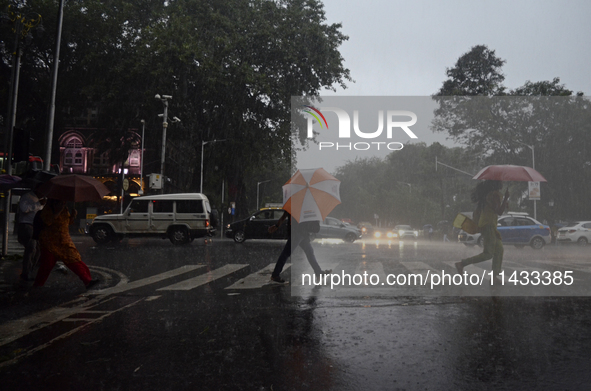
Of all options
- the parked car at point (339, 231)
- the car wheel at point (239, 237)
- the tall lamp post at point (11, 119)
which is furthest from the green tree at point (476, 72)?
the tall lamp post at point (11, 119)

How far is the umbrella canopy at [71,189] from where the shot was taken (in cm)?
829

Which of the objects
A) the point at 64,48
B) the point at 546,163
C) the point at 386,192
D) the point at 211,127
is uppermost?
the point at 64,48

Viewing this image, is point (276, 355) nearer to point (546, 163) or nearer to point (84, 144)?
point (546, 163)

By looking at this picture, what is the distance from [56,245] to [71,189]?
3.05 feet

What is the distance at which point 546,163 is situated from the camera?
92.8 ft

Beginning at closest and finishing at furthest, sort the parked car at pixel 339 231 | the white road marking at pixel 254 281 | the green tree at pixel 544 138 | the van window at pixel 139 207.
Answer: the white road marking at pixel 254 281, the van window at pixel 139 207, the parked car at pixel 339 231, the green tree at pixel 544 138

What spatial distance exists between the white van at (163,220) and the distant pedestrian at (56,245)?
1308 centimetres

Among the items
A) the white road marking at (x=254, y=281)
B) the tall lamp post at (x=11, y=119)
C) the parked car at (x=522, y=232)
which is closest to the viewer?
the white road marking at (x=254, y=281)

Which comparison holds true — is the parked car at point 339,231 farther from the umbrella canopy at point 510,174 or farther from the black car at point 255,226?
the umbrella canopy at point 510,174

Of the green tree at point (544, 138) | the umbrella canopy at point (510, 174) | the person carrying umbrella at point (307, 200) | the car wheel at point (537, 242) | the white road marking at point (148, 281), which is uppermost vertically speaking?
the green tree at point (544, 138)

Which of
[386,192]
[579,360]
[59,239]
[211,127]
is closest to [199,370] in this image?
[579,360]

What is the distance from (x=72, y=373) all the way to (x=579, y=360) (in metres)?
4.12

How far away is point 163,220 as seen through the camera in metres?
21.7

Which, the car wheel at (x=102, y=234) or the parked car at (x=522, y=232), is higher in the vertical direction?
the parked car at (x=522, y=232)
